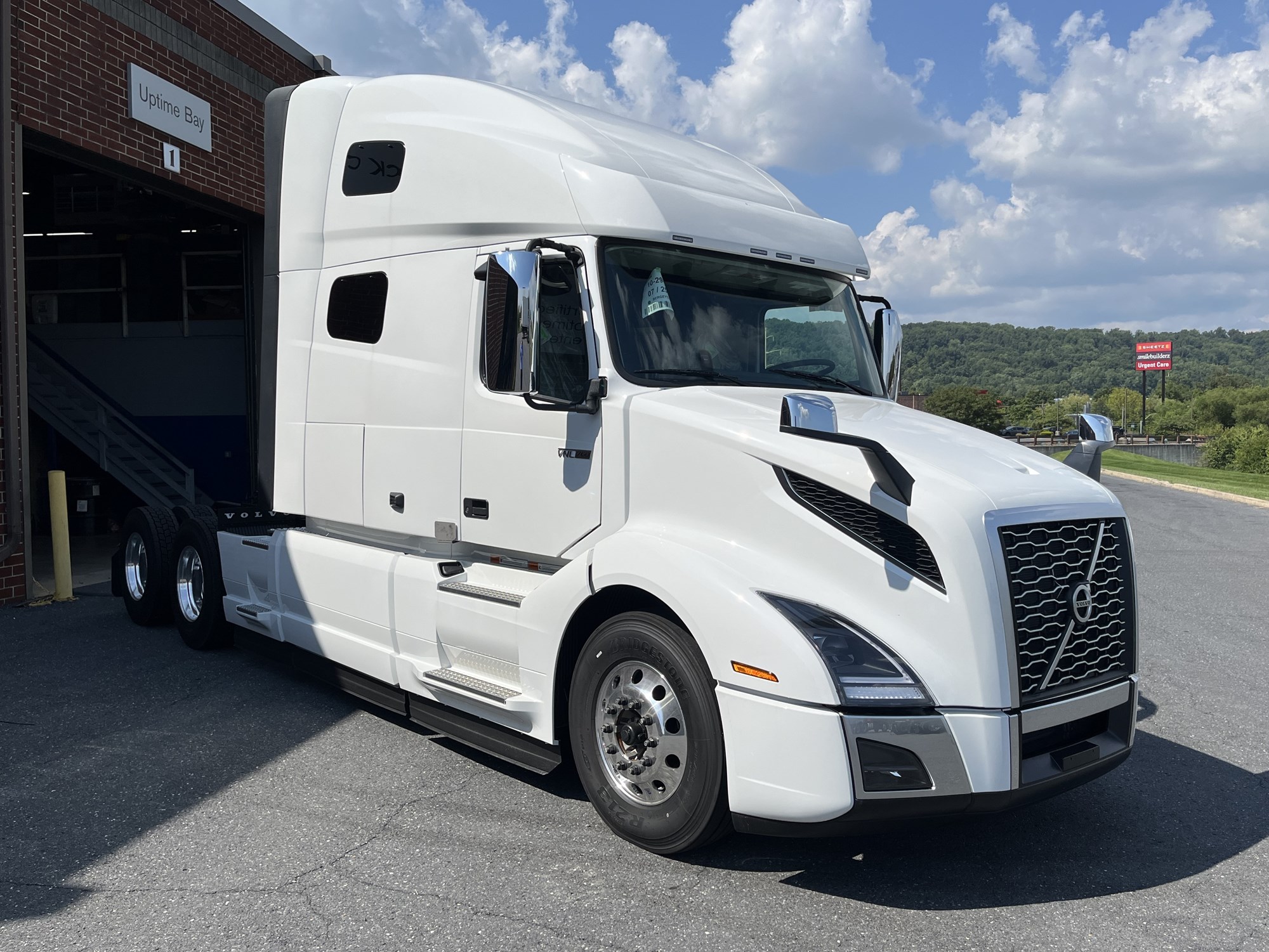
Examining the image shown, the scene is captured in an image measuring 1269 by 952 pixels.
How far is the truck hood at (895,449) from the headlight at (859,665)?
50 centimetres

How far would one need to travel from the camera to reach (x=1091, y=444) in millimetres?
4953

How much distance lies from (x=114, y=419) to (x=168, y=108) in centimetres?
787

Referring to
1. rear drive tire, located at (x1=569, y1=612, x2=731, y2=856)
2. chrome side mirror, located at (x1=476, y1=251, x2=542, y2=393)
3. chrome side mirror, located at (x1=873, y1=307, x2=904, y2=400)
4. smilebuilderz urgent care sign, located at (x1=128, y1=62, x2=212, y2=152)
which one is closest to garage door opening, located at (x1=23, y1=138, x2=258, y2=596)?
smilebuilderz urgent care sign, located at (x1=128, y1=62, x2=212, y2=152)

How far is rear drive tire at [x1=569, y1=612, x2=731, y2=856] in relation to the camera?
3855 millimetres

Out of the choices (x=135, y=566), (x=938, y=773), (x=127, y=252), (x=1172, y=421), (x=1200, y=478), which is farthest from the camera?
(x=1172, y=421)

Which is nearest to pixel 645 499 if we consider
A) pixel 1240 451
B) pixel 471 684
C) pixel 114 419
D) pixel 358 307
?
pixel 471 684

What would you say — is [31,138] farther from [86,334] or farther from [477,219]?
[86,334]

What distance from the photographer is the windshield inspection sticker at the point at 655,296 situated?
4613 mm

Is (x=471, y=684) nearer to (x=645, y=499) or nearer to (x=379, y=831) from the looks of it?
(x=379, y=831)

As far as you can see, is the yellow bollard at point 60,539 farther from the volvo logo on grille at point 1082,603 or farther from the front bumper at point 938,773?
the volvo logo on grille at point 1082,603

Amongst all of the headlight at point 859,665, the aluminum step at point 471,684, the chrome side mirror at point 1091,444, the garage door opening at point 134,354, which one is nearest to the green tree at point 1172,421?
the garage door opening at point 134,354

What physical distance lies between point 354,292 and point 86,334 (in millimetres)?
14992

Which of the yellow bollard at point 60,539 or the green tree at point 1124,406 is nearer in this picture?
the yellow bollard at point 60,539

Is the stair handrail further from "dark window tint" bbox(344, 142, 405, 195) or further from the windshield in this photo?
the windshield
